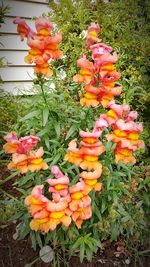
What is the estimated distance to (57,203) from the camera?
6.80 feet

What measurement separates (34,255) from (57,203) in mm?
686

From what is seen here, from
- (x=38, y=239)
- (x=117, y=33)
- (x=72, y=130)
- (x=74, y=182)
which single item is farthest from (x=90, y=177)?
(x=117, y=33)

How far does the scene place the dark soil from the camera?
8.28 feet

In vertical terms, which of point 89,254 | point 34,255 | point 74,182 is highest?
point 74,182

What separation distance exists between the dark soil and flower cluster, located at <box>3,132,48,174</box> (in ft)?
2.28

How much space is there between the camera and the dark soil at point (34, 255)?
8.28 feet

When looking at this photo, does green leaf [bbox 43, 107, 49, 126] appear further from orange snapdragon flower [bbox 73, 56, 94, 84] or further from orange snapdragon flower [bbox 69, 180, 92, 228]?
orange snapdragon flower [bbox 69, 180, 92, 228]

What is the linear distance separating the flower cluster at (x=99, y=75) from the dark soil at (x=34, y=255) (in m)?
1.09

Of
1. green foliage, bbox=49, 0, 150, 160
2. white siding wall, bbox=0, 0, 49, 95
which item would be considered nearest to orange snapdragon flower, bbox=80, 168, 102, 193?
green foliage, bbox=49, 0, 150, 160

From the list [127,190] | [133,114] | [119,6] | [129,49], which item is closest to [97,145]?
[133,114]

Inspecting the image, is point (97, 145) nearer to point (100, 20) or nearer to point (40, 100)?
point (40, 100)

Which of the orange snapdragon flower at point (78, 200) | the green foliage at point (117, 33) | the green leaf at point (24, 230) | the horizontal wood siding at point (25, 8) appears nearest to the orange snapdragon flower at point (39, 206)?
the orange snapdragon flower at point (78, 200)

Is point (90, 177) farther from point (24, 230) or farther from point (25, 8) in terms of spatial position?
Result: point (25, 8)

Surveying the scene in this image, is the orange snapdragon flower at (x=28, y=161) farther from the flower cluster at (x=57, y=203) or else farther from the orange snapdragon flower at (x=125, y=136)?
the orange snapdragon flower at (x=125, y=136)
